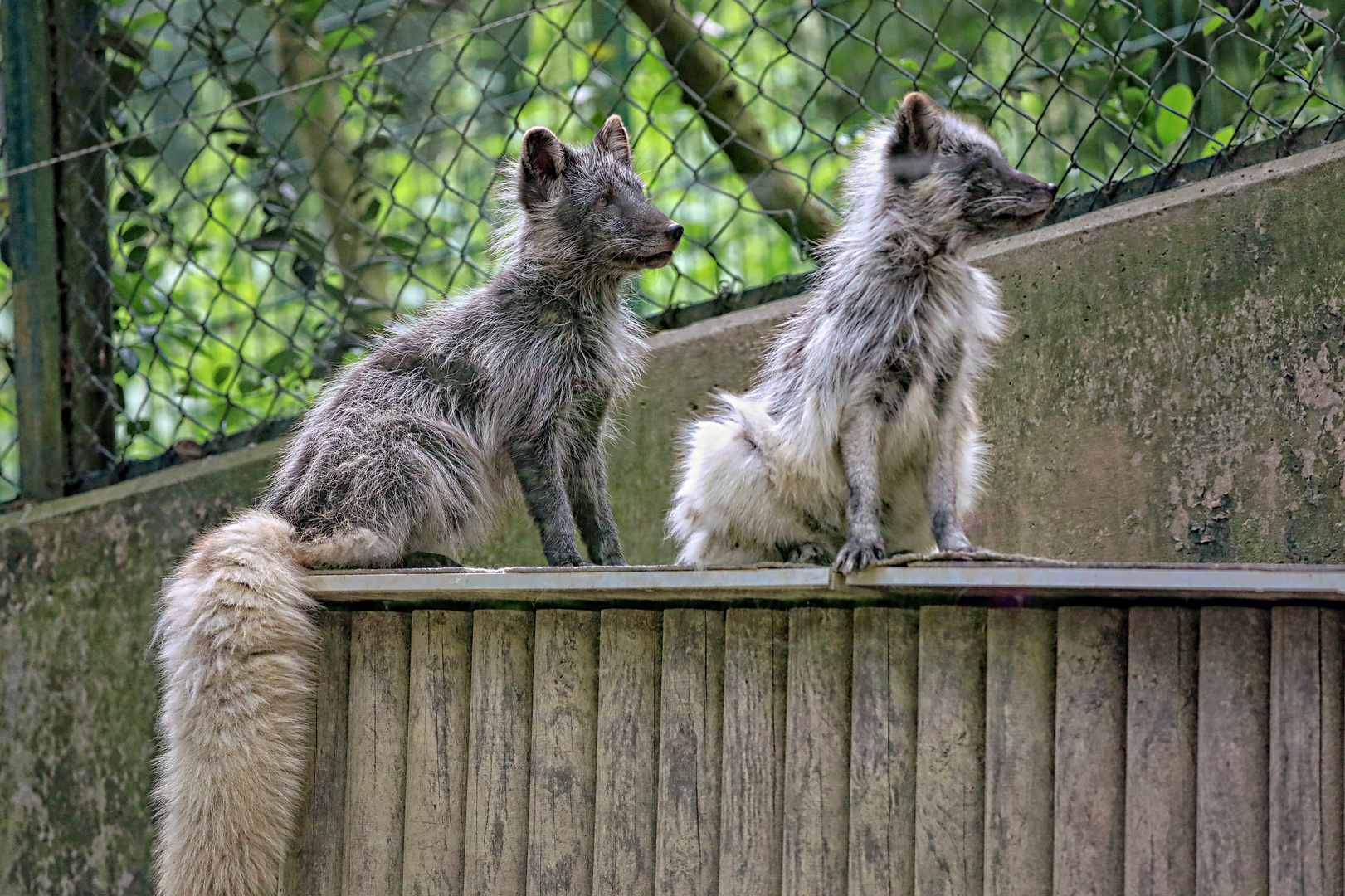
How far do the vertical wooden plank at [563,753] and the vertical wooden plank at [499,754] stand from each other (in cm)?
4

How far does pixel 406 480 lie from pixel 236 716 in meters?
0.75

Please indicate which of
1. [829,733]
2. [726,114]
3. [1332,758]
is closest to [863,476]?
[829,733]

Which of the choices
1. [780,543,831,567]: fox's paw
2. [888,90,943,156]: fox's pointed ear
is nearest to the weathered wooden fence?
[780,543,831,567]: fox's paw

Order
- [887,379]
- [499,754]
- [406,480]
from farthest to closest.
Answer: [406,480] → [499,754] → [887,379]

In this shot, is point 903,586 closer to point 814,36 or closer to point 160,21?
point 160,21

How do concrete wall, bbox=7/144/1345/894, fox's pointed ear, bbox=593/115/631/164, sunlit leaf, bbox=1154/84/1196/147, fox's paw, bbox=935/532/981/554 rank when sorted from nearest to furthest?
fox's paw, bbox=935/532/981/554 → concrete wall, bbox=7/144/1345/894 → fox's pointed ear, bbox=593/115/631/164 → sunlit leaf, bbox=1154/84/1196/147

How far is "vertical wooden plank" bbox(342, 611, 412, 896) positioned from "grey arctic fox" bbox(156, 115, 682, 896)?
0.43 ft

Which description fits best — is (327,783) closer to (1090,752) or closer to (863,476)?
(863,476)

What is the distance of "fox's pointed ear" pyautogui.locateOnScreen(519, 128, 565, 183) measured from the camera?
12.6ft

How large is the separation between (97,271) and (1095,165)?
14.3 feet

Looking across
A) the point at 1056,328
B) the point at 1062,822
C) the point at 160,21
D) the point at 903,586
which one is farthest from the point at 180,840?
the point at 160,21

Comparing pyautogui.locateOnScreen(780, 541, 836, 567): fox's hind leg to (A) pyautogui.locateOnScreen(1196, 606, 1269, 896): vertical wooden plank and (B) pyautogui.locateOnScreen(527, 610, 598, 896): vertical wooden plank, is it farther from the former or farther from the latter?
(A) pyautogui.locateOnScreen(1196, 606, 1269, 896): vertical wooden plank

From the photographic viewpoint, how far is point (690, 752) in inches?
116

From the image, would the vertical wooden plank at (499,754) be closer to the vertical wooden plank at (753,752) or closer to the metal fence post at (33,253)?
the vertical wooden plank at (753,752)
